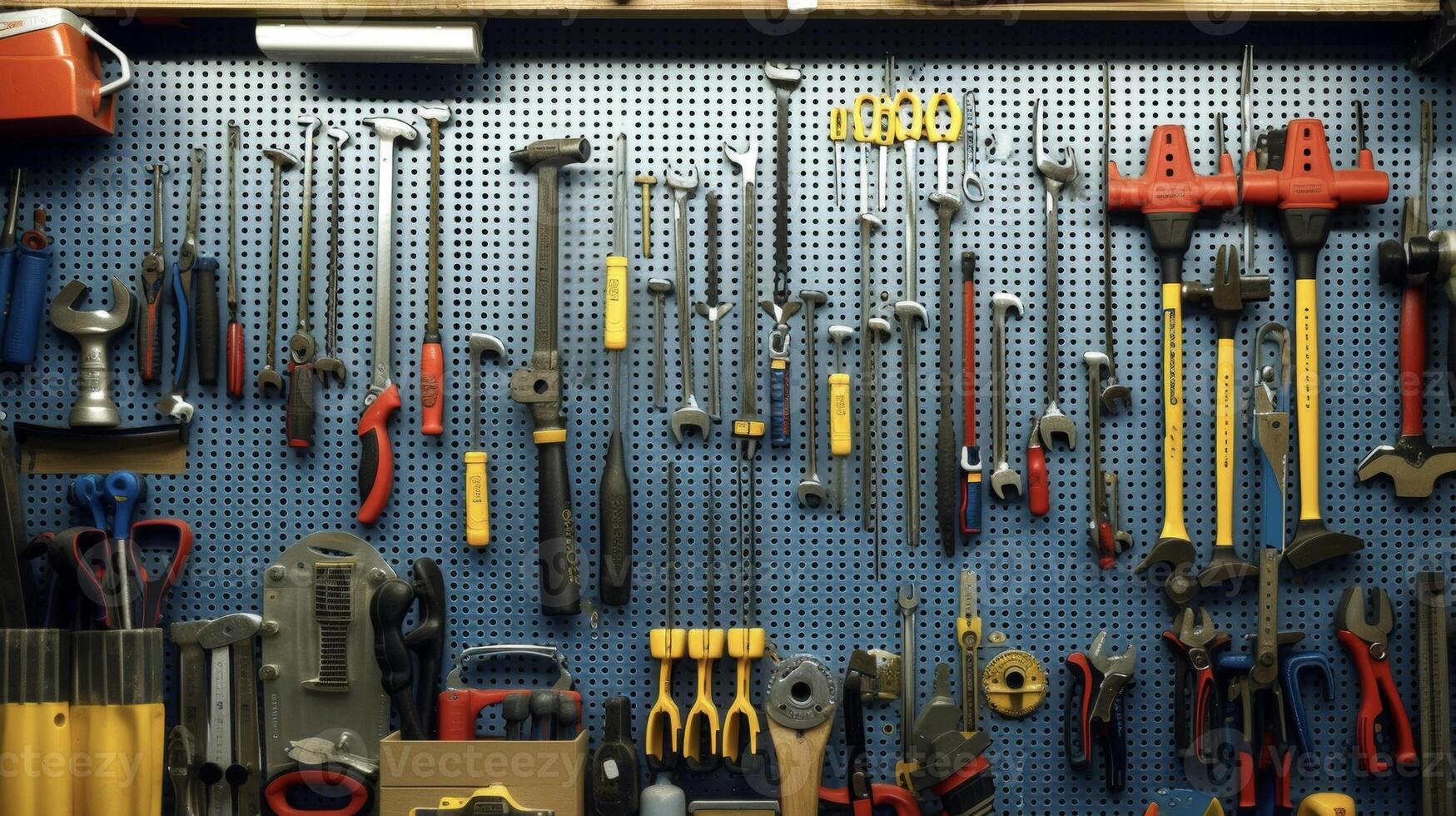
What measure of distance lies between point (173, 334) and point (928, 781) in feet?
5.89

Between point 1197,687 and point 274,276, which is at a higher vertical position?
point 274,276

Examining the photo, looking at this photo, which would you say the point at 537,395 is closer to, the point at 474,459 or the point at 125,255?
the point at 474,459

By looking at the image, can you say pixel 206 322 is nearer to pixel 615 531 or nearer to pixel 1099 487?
pixel 615 531

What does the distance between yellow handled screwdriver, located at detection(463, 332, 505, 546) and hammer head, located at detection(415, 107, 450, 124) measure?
1.48 feet

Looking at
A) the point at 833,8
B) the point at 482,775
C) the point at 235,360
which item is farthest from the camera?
the point at 235,360

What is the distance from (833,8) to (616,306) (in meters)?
0.72

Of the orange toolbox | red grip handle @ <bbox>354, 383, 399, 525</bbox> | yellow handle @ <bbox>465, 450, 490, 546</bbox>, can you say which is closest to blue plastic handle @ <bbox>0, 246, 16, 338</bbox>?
the orange toolbox

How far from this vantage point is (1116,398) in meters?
2.26

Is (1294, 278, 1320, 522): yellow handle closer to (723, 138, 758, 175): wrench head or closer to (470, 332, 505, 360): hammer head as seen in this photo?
(723, 138, 758, 175): wrench head

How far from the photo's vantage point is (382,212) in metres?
2.27

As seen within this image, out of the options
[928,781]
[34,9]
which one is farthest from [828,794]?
[34,9]

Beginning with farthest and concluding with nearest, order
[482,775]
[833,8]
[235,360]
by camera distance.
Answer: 1. [235,360]
2. [833,8]
3. [482,775]

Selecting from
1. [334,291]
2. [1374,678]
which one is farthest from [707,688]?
[1374,678]

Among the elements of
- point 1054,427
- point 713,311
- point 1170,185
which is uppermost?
point 1170,185
